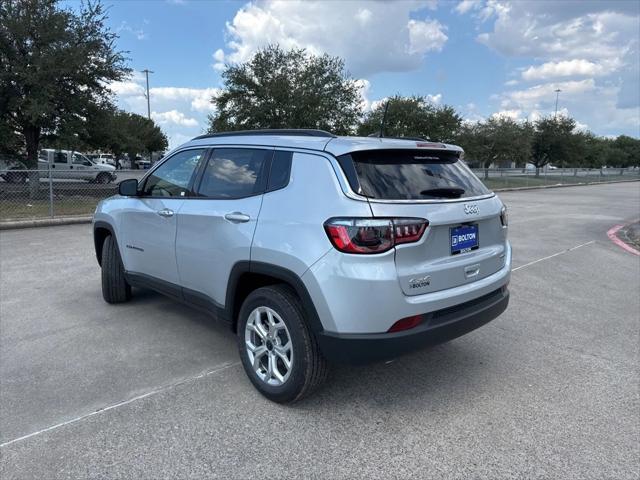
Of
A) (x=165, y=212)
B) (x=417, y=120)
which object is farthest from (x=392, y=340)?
(x=417, y=120)

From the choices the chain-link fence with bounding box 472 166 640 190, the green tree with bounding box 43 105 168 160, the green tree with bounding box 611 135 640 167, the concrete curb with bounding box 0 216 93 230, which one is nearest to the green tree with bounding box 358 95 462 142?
the chain-link fence with bounding box 472 166 640 190

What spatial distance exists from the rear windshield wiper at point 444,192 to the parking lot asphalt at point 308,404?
1.15 metres

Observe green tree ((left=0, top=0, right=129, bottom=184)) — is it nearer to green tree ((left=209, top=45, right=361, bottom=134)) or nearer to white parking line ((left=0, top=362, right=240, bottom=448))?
green tree ((left=209, top=45, right=361, bottom=134))

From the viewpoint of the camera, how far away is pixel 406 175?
311cm

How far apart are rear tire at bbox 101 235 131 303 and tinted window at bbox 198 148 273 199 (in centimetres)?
183

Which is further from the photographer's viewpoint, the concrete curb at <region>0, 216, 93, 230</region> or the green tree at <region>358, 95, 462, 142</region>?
the green tree at <region>358, 95, 462, 142</region>

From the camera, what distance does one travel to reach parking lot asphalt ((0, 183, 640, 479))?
2.68m

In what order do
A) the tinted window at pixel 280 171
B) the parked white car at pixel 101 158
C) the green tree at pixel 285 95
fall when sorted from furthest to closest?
1. the parked white car at pixel 101 158
2. the green tree at pixel 285 95
3. the tinted window at pixel 280 171

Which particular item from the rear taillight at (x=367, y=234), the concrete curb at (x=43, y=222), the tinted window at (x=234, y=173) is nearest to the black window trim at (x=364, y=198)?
the rear taillight at (x=367, y=234)

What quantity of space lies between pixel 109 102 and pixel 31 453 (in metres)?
17.0

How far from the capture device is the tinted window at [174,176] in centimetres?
410

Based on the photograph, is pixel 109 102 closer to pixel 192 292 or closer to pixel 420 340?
pixel 192 292

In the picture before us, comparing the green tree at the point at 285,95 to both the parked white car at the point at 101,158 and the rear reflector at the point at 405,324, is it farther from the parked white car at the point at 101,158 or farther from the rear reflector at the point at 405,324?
the rear reflector at the point at 405,324

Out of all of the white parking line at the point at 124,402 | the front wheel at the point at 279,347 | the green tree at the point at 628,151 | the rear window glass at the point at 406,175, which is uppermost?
the green tree at the point at 628,151
